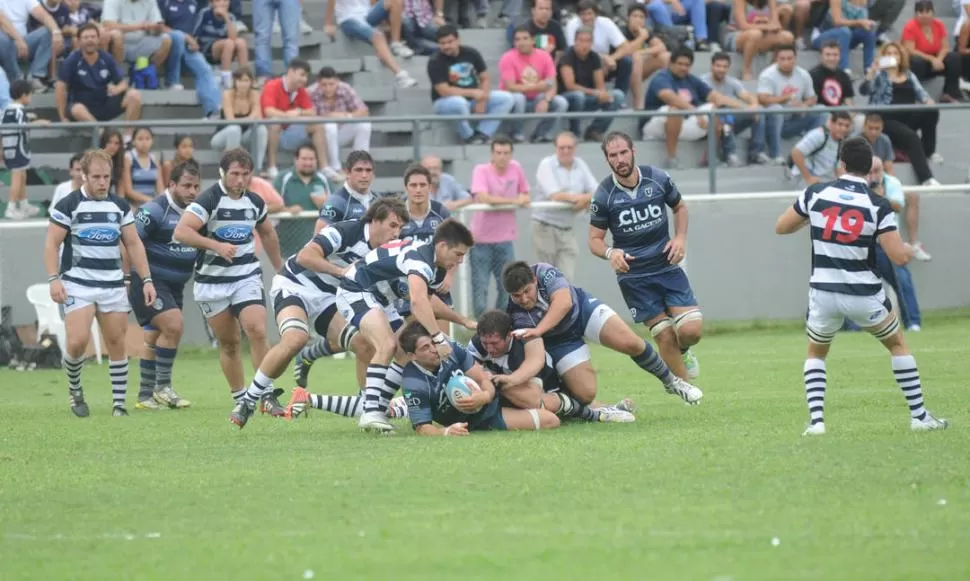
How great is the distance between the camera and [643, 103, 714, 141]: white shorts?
19812mm

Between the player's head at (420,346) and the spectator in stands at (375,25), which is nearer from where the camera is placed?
the player's head at (420,346)

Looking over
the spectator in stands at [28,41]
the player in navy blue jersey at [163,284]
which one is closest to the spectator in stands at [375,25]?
the spectator in stands at [28,41]

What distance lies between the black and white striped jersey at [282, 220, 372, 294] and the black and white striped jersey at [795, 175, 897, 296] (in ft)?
12.3

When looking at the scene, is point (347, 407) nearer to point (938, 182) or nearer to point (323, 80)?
point (323, 80)

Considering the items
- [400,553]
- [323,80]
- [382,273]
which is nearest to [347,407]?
[382,273]

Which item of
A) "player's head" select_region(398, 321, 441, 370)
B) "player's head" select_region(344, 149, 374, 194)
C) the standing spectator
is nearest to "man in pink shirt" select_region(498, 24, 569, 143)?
the standing spectator

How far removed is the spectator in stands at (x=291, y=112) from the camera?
1898cm

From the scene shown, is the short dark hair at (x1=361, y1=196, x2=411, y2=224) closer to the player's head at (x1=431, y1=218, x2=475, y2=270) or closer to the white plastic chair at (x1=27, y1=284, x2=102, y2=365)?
the player's head at (x1=431, y1=218, x2=475, y2=270)

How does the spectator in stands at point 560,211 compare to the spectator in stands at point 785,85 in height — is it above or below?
below

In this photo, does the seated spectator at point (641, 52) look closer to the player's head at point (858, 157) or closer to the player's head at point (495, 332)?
the player's head at point (495, 332)

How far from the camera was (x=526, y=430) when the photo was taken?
35.6ft

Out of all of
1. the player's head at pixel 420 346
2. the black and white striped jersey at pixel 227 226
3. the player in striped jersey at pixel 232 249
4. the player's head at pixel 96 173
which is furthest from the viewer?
the player's head at pixel 96 173

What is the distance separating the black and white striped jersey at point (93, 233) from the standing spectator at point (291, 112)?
5.90m

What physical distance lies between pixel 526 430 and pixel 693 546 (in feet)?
14.1
